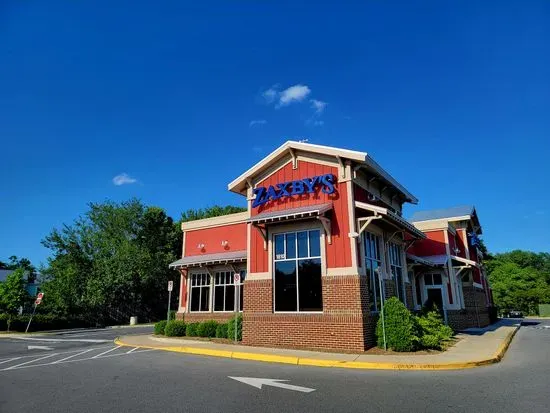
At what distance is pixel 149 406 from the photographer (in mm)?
6535

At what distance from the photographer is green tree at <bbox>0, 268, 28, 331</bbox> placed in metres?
30.3

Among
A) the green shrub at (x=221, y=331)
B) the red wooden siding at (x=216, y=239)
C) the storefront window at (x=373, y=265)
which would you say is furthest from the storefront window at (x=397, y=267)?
the green shrub at (x=221, y=331)

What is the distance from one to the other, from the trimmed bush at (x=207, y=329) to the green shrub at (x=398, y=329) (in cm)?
883

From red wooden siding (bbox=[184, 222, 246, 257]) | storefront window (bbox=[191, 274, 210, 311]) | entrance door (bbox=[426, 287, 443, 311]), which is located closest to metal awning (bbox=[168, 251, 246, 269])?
red wooden siding (bbox=[184, 222, 246, 257])

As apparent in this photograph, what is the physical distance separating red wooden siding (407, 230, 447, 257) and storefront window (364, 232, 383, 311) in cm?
1032

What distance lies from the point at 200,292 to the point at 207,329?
3.93 meters

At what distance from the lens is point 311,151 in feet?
50.6

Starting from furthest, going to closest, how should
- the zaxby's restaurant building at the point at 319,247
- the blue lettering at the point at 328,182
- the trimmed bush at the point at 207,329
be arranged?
1. the trimmed bush at the point at 207,329
2. the blue lettering at the point at 328,182
3. the zaxby's restaurant building at the point at 319,247

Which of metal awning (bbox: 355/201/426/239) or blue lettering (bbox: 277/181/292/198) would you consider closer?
metal awning (bbox: 355/201/426/239)

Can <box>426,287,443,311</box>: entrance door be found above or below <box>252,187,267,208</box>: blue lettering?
below

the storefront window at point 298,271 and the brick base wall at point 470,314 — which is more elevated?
the storefront window at point 298,271

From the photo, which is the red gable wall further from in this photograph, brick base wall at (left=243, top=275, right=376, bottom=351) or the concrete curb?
the concrete curb

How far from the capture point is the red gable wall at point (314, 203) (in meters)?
14.2

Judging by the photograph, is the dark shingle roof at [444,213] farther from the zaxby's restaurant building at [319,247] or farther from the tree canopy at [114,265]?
the tree canopy at [114,265]
